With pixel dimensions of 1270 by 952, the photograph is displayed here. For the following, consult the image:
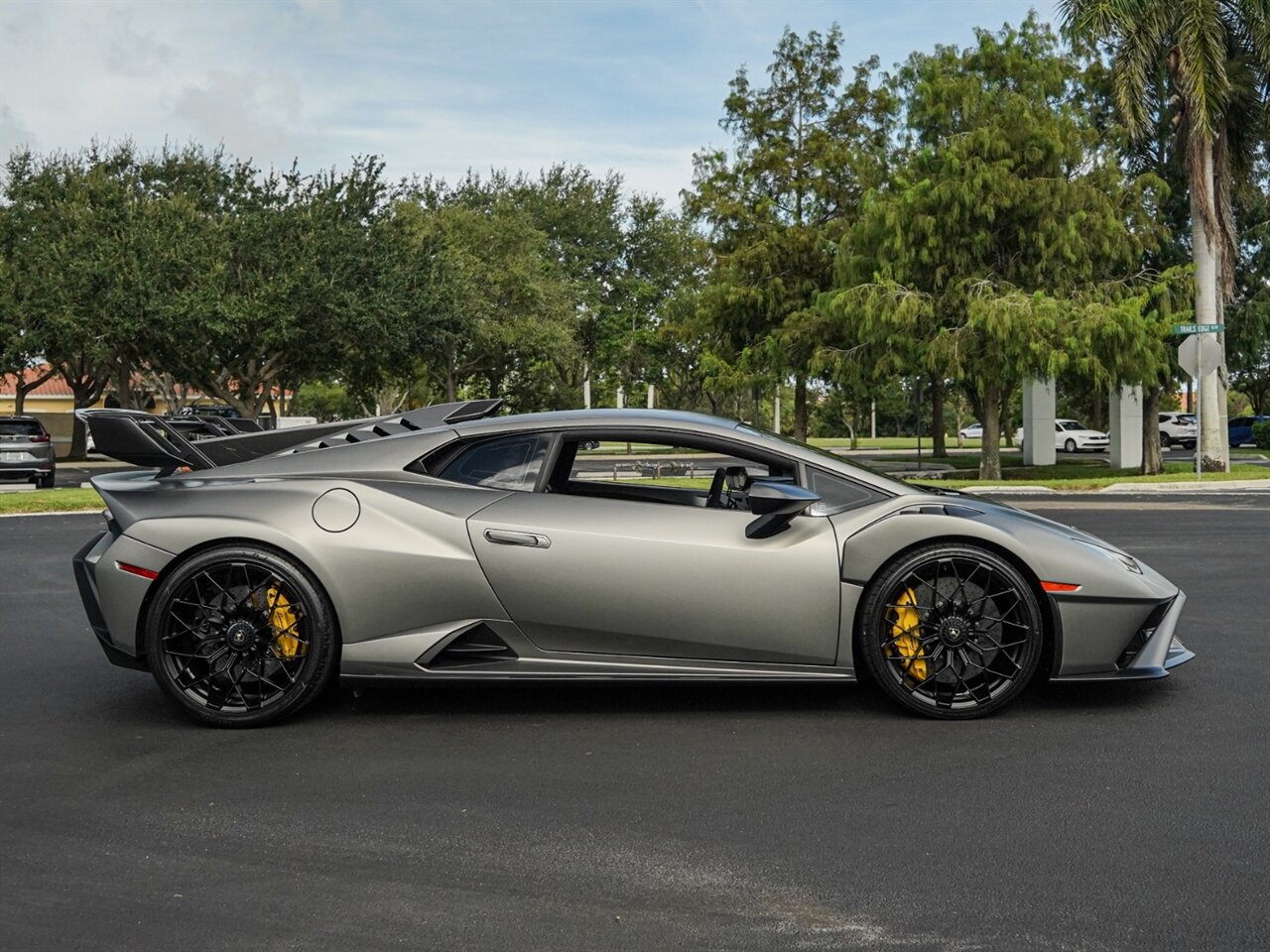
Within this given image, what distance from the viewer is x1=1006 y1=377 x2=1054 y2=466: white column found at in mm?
38969

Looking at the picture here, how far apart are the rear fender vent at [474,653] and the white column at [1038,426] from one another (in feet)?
116

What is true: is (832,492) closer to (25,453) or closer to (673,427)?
(673,427)

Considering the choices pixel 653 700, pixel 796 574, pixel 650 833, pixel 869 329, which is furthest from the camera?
pixel 869 329

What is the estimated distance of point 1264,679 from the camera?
6402mm

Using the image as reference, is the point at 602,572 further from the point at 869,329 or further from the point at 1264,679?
the point at 869,329

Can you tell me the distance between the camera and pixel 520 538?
18.4 feet

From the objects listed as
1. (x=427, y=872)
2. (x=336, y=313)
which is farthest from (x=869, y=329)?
(x=427, y=872)

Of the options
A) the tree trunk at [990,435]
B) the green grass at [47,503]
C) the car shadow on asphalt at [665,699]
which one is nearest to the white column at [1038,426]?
the tree trunk at [990,435]

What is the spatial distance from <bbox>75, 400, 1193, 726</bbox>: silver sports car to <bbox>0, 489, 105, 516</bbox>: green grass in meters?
14.6

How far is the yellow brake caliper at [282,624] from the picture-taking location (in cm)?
561

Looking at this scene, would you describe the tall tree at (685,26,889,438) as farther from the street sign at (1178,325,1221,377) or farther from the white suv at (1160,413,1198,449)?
the white suv at (1160,413,1198,449)

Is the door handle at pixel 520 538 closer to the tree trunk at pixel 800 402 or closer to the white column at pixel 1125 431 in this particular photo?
the tree trunk at pixel 800 402

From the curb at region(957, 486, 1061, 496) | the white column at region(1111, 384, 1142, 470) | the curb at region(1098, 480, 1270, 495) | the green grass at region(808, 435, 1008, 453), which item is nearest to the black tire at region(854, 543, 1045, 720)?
the curb at region(957, 486, 1061, 496)

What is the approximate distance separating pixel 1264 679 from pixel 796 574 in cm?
256
